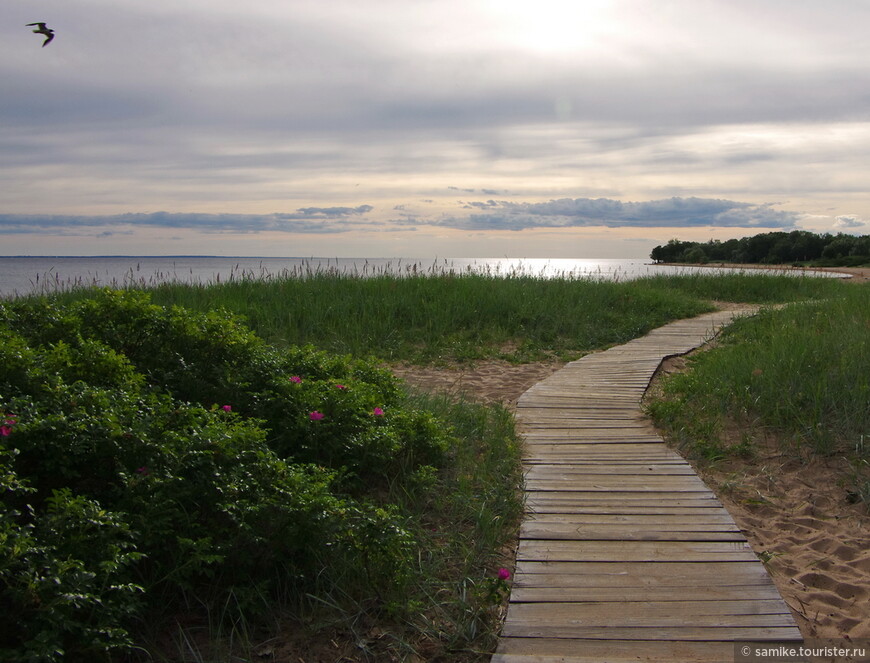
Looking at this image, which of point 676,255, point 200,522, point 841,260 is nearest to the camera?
point 200,522

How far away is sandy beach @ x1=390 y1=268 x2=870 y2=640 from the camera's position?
283 cm

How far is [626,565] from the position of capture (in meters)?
3.01

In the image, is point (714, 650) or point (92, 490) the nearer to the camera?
point (714, 650)

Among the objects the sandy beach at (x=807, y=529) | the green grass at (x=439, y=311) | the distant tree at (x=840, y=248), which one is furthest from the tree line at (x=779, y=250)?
the sandy beach at (x=807, y=529)

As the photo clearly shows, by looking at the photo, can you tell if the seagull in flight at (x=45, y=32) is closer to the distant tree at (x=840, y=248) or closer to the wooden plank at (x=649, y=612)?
the wooden plank at (x=649, y=612)

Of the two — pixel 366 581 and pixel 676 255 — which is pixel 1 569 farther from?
pixel 676 255

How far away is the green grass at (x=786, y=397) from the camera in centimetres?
468

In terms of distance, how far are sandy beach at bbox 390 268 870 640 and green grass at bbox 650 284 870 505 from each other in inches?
6.5

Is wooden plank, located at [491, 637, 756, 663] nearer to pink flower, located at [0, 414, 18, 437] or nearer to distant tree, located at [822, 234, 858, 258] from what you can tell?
pink flower, located at [0, 414, 18, 437]

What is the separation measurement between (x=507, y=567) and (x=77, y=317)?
3.01 meters

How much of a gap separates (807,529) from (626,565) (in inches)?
54.5

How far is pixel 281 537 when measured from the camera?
2766 millimetres

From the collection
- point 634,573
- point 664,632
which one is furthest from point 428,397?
point 664,632

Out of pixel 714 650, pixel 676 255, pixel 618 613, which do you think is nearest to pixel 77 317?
pixel 618 613
